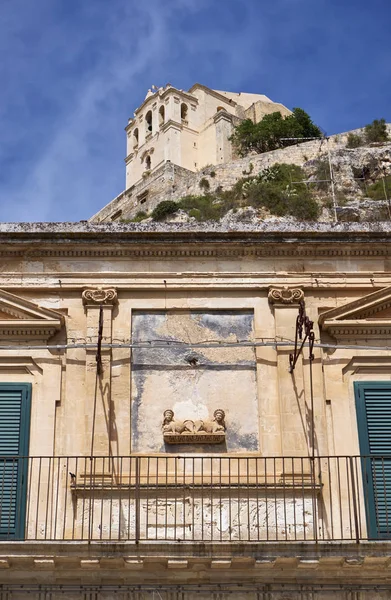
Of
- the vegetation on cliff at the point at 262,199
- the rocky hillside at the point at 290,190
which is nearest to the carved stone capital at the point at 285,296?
the rocky hillside at the point at 290,190

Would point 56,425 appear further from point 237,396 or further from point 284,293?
point 284,293

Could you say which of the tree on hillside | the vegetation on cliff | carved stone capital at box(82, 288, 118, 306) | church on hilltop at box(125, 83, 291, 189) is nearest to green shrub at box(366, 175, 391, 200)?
the vegetation on cliff

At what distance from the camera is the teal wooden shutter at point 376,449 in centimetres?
1257

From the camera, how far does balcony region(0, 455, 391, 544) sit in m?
12.4

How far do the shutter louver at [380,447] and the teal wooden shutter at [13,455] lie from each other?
4608 millimetres

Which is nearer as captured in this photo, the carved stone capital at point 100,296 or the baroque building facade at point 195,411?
the baroque building facade at point 195,411

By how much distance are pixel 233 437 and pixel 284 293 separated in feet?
7.39

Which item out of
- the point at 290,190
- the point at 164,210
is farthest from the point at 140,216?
the point at 290,190

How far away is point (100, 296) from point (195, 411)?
217 cm

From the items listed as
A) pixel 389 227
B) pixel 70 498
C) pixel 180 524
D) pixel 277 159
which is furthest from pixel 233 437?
pixel 277 159

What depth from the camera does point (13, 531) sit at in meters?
12.4

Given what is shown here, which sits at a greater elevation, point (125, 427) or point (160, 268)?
point (160, 268)

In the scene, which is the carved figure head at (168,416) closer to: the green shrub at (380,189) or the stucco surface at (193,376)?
the stucco surface at (193,376)

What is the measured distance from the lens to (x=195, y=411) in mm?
13227
